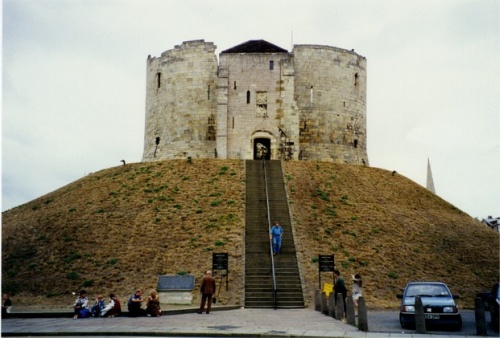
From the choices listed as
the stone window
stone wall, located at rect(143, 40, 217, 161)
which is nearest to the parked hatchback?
the stone window

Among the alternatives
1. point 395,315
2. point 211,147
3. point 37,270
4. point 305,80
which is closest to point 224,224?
point 37,270

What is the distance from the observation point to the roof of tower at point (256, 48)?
142 feet

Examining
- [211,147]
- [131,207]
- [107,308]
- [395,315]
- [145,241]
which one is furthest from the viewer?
[211,147]

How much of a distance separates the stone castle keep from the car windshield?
24.0 meters

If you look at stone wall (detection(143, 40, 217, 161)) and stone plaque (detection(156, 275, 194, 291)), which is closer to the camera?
stone plaque (detection(156, 275, 194, 291))

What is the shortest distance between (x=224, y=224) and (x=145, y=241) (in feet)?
12.9

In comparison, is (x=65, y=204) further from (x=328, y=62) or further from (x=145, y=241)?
(x=328, y=62)

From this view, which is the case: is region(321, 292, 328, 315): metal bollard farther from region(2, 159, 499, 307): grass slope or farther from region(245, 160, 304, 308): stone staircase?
region(2, 159, 499, 307): grass slope

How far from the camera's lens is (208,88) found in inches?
1658

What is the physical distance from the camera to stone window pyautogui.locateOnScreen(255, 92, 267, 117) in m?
41.2

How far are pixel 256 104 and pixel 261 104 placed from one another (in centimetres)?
36

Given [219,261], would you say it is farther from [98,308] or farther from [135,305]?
[98,308]

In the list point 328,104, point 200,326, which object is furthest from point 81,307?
point 328,104

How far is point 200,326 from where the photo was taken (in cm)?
1458
